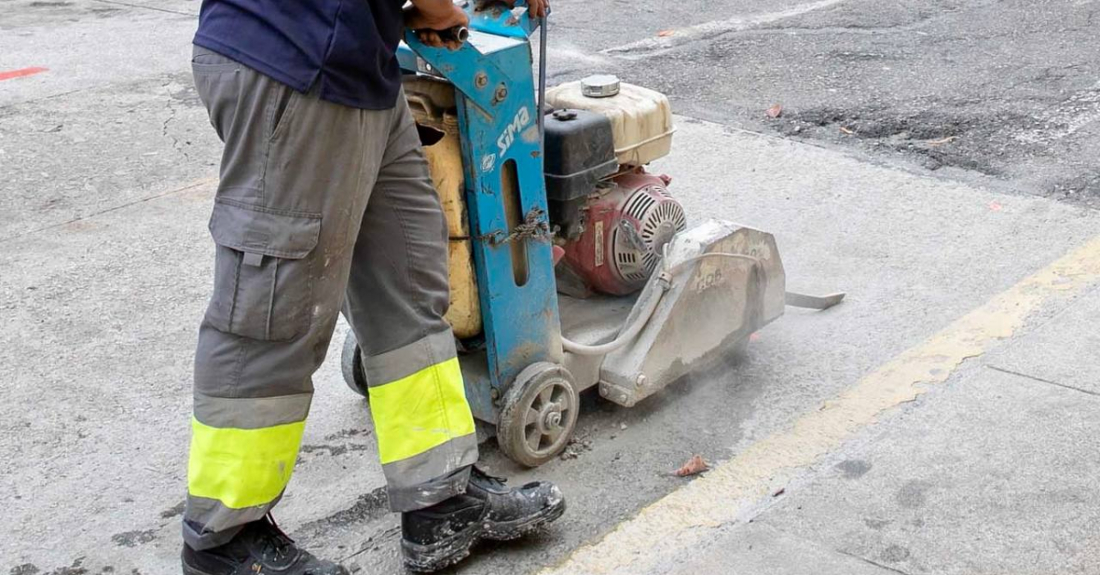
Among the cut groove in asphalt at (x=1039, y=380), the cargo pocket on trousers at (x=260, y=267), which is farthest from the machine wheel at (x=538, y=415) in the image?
the cut groove in asphalt at (x=1039, y=380)

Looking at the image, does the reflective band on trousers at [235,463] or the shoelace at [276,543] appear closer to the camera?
the reflective band on trousers at [235,463]

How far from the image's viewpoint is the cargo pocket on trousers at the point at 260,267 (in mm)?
2531

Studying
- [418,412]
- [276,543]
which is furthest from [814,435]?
[276,543]

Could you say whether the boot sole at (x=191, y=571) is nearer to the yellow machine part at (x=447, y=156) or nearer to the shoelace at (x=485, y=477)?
the shoelace at (x=485, y=477)

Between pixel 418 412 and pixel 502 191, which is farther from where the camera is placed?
pixel 502 191

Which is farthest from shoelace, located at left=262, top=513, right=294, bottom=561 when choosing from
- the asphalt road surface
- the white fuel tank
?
the white fuel tank

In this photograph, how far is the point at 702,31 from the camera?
7922mm

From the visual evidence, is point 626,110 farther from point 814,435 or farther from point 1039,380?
point 1039,380

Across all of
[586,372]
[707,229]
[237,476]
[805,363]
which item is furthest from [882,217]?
[237,476]

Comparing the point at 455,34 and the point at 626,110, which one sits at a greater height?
the point at 455,34

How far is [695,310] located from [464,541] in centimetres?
96

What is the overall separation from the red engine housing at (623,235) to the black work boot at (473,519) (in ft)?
2.59

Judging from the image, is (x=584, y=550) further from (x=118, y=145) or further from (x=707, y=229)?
(x=118, y=145)

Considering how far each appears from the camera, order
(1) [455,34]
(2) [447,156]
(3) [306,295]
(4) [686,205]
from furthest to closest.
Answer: (4) [686,205]
(2) [447,156]
(1) [455,34]
(3) [306,295]
